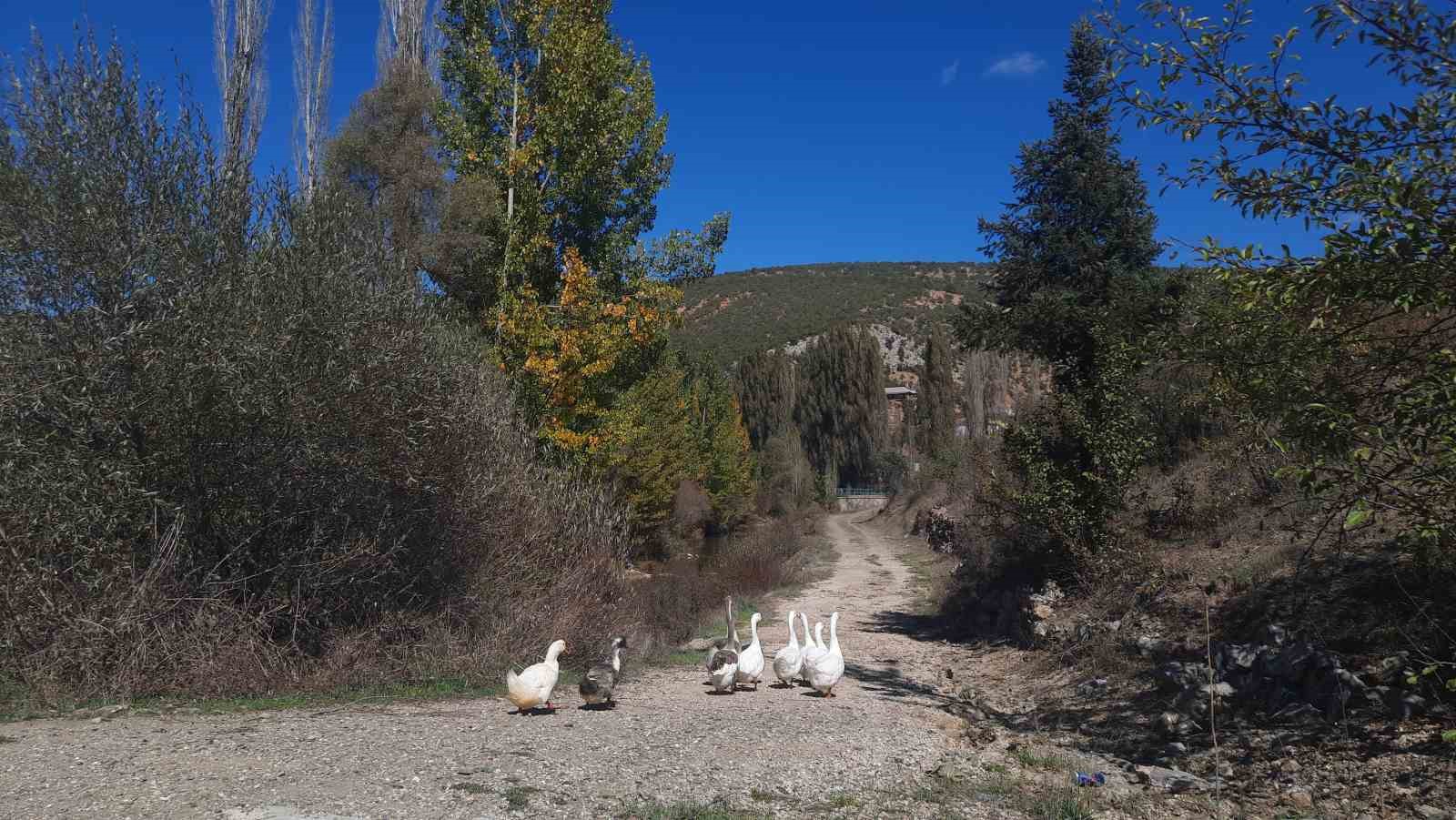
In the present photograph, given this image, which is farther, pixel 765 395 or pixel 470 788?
pixel 765 395

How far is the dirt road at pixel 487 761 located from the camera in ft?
19.8

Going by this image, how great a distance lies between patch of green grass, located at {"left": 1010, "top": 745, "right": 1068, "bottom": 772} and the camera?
8258 mm

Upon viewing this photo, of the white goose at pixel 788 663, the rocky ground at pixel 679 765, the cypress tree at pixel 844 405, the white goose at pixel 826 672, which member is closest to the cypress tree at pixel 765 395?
the cypress tree at pixel 844 405

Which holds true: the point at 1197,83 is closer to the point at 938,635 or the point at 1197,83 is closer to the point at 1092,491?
the point at 1092,491

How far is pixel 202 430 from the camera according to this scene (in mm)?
9227

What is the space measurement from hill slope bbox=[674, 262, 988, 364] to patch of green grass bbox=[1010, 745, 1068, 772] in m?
76.7

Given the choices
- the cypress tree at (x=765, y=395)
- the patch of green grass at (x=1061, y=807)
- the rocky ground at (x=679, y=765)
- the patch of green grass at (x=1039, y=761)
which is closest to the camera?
the rocky ground at (x=679, y=765)

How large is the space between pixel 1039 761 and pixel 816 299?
320 ft

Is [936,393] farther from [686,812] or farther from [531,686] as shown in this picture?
[686,812]

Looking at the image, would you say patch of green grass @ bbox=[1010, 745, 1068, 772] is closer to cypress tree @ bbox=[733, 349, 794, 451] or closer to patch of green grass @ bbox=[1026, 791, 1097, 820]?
patch of green grass @ bbox=[1026, 791, 1097, 820]

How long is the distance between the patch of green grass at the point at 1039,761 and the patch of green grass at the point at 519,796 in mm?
4441

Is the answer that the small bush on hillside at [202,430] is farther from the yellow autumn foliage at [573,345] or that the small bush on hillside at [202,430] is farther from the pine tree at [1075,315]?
the pine tree at [1075,315]

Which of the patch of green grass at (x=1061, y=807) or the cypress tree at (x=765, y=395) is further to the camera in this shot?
the cypress tree at (x=765, y=395)

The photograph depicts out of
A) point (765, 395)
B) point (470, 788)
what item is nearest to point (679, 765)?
point (470, 788)
